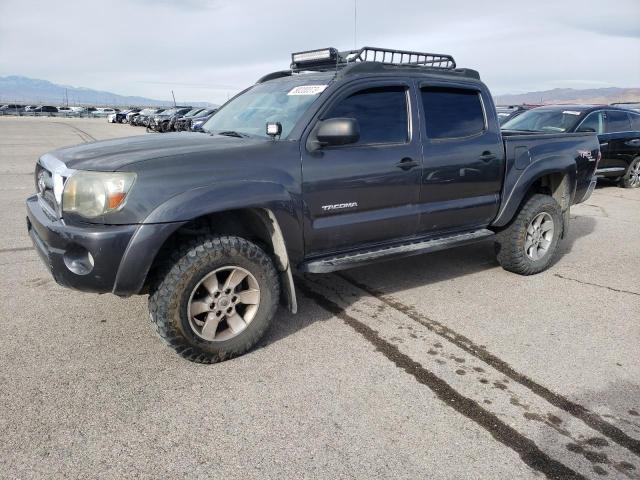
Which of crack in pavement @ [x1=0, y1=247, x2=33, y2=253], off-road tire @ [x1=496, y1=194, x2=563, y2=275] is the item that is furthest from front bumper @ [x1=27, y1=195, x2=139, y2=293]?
off-road tire @ [x1=496, y1=194, x2=563, y2=275]

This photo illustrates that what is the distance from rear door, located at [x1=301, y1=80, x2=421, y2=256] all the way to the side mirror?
0.15m

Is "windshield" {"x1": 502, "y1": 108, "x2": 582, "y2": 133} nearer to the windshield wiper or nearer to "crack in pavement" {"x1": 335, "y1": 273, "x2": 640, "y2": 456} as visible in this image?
"crack in pavement" {"x1": 335, "y1": 273, "x2": 640, "y2": 456}

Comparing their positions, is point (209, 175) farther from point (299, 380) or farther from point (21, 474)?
point (21, 474)

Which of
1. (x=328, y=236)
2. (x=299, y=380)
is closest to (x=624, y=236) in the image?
(x=328, y=236)

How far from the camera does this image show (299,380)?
297cm

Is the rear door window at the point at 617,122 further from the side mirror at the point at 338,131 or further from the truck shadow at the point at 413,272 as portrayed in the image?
the side mirror at the point at 338,131

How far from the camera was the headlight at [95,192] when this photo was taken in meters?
2.76

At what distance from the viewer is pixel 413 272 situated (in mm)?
4969

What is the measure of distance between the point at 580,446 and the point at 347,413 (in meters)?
1.18

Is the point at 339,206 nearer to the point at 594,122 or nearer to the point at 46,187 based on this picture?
the point at 46,187

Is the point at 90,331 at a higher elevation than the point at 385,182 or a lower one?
lower

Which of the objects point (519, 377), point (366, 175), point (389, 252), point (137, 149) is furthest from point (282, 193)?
point (519, 377)

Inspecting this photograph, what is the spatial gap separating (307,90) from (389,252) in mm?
1408

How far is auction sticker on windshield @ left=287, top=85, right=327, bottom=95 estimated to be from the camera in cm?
362
